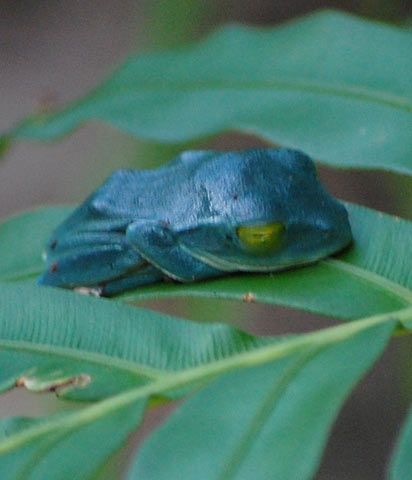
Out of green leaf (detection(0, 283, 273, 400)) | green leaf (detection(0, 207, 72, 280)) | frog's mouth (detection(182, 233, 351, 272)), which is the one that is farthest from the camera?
green leaf (detection(0, 207, 72, 280))

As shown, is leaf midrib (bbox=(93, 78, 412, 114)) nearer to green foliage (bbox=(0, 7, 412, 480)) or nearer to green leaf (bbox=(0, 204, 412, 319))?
green foliage (bbox=(0, 7, 412, 480))

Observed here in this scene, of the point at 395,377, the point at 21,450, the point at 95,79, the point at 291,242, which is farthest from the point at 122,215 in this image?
the point at 95,79

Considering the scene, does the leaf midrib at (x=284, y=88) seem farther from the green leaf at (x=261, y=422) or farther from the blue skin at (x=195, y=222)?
the green leaf at (x=261, y=422)

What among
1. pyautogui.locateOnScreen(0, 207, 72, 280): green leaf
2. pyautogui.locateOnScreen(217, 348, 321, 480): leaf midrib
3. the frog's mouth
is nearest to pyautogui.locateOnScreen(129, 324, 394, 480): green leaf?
pyautogui.locateOnScreen(217, 348, 321, 480): leaf midrib

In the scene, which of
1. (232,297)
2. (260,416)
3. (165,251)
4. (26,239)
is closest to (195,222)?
(165,251)

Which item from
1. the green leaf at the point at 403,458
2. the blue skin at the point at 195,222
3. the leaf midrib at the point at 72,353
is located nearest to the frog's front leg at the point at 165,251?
the blue skin at the point at 195,222

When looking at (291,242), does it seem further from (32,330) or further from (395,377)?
(395,377)
